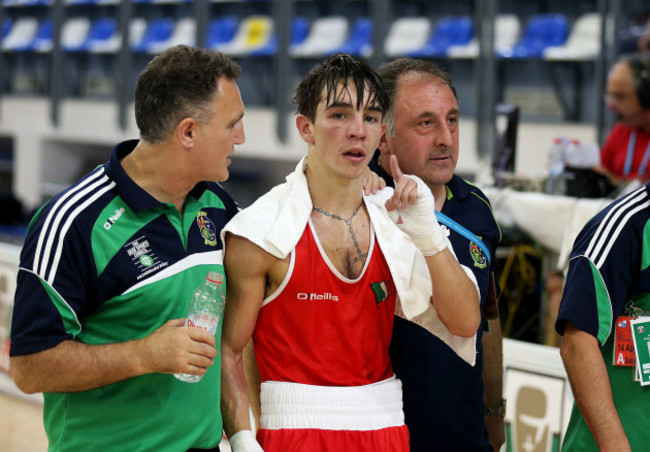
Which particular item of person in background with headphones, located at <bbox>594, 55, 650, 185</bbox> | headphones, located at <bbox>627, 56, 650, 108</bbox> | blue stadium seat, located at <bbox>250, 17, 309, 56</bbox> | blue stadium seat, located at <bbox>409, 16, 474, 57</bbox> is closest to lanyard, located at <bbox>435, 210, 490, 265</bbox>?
person in background with headphones, located at <bbox>594, 55, 650, 185</bbox>

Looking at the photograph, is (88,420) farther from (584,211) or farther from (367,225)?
(584,211)

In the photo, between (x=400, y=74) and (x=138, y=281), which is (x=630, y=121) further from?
(x=138, y=281)

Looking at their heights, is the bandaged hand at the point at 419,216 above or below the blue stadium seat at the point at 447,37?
below

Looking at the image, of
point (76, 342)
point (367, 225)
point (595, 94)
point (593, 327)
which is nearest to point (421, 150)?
point (367, 225)

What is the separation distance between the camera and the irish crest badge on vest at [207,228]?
1.92 metres

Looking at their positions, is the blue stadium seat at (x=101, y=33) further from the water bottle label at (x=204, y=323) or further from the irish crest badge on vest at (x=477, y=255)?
the water bottle label at (x=204, y=323)

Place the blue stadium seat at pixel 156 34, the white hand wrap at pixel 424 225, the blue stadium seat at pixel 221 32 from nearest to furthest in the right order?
the white hand wrap at pixel 424 225 → the blue stadium seat at pixel 221 32 → the blue stadium seat at pixel 156 34

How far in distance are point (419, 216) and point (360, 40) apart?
7.60 m

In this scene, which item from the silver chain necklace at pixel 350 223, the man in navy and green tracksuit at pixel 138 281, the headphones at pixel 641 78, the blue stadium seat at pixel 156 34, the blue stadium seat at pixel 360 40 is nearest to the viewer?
the man in navy and green tracksuit at pixel 138 281

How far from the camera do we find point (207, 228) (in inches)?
76.7

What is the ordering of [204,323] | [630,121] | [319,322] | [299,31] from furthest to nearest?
[299,31] < [630,121] < [319,322] < [204,323]

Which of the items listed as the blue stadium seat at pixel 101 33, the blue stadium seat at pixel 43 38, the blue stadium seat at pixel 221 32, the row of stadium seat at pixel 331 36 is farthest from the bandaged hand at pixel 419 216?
the blue stadium seat at pixel 43 38

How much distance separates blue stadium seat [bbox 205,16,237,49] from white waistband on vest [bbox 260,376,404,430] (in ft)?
28.6

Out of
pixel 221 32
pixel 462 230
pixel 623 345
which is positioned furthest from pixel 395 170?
pixel 221 32
